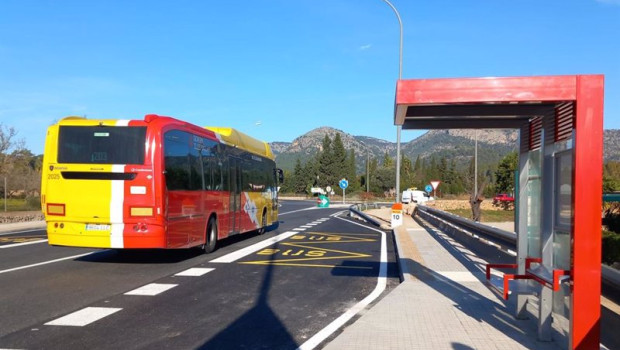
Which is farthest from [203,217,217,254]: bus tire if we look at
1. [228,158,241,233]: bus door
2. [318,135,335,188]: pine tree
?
[318,135,335,188]: pine tree

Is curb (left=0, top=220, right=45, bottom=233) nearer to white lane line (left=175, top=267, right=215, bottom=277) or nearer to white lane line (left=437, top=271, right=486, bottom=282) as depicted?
white lane line (left=175, top=267, right=215, bottom=277)

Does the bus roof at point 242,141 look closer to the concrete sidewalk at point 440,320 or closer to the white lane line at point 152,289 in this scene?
the white lane line at point 152,289

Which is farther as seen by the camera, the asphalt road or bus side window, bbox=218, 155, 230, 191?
bus side window, bbox=218, 155, 230, 191

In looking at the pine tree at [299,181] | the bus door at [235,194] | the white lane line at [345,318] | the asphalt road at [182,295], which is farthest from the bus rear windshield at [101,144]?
the pine tree at [299,181]

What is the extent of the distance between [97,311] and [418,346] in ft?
14.1

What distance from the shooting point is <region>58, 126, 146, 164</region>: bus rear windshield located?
34.7ft

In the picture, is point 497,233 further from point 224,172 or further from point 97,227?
point 97,227

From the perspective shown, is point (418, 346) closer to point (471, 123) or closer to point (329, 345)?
point (329, 345)

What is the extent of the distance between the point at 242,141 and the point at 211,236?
447 cm

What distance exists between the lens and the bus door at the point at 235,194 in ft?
50.6

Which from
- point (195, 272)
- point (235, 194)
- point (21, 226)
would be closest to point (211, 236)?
point (235, 194)

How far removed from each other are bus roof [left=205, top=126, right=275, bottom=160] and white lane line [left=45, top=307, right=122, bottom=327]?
8264 millimetres

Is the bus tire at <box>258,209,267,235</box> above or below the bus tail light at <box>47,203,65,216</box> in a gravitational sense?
below

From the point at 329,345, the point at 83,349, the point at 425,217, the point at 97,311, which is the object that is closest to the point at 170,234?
the point at 97,311
